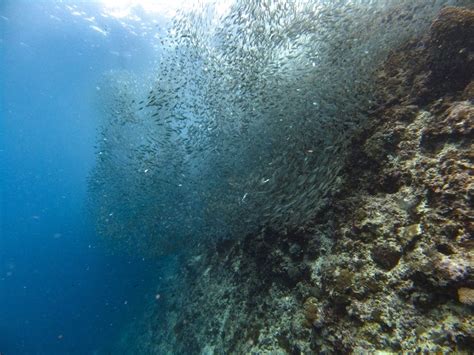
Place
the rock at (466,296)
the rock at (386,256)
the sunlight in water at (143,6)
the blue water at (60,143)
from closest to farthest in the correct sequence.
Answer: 1. the rock at (466,296)
2. the rock at (386,256)
3. the sunlight in water at (143,6)
4. the blue water at (60,143)

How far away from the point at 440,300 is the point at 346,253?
1.29 meters

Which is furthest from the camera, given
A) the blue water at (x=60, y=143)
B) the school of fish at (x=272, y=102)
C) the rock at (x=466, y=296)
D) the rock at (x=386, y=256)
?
the blue water at (x=60, y=143)

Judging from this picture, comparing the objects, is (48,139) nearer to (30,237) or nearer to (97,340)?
(30,237)

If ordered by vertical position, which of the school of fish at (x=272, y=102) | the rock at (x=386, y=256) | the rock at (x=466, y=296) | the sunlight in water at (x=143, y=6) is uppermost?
the sunlight in water at (x=143, y=6)

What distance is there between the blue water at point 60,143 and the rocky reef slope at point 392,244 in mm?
9342

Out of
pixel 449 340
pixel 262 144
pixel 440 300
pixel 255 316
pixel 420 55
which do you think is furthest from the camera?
pixel 262 144

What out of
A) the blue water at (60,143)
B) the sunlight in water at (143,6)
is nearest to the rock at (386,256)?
the blue water at (60,143)

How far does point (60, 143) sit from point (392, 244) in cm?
6305

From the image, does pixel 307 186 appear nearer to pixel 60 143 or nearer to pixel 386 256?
pixel 386 256

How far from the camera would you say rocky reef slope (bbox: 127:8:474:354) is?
2.95 m

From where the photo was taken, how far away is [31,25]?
64.7 feet

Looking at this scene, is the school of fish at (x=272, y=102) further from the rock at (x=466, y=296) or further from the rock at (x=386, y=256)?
the rock at (x=466, y=296)

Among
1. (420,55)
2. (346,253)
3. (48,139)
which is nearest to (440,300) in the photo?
(346,253)

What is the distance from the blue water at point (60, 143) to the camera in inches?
725
